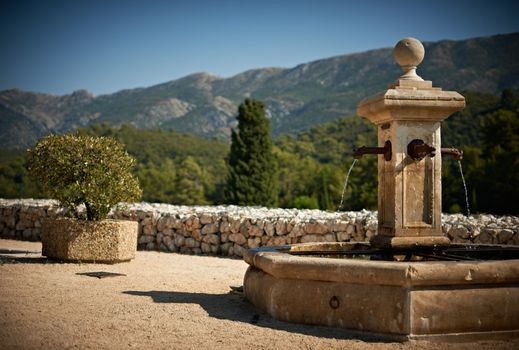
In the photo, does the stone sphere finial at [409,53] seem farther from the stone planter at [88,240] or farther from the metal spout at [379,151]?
the stone planter at [88,240]

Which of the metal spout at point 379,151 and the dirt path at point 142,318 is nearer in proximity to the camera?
the dirt path at point 142,318

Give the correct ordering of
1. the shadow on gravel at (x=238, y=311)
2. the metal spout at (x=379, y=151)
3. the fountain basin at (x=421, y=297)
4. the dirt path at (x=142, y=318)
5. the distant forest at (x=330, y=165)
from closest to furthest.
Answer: the dirt path at (x=142, y=318) < the fountain basin at (x=421, y=297) < the shadow on gravel at (x=238, y=311) < the metal spout at (x=379, y=151) < the distant forest at (x=330, y=165)

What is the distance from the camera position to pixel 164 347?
382cm

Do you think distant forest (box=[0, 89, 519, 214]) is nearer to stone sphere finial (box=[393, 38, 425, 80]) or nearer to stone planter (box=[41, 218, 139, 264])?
stone planter (box=[41, 218, 139, 264])

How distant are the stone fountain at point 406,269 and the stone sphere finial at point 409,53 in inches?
0.4

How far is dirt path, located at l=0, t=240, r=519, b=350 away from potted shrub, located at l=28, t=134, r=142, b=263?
795 mm

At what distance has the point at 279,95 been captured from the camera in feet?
378

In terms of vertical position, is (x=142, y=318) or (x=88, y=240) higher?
(x=88, y=240)

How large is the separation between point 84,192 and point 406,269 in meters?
6.18

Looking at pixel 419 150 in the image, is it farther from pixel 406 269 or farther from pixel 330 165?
pixel 330 165

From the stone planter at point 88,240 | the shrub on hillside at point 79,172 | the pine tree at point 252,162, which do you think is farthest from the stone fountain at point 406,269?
the pine tree at point 252,162

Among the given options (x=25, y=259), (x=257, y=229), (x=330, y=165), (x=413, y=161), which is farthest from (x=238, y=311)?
(x=330, y=165)

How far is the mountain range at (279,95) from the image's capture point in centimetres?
8201

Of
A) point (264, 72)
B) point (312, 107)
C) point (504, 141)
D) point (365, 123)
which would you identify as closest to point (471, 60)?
point (312, 107)
